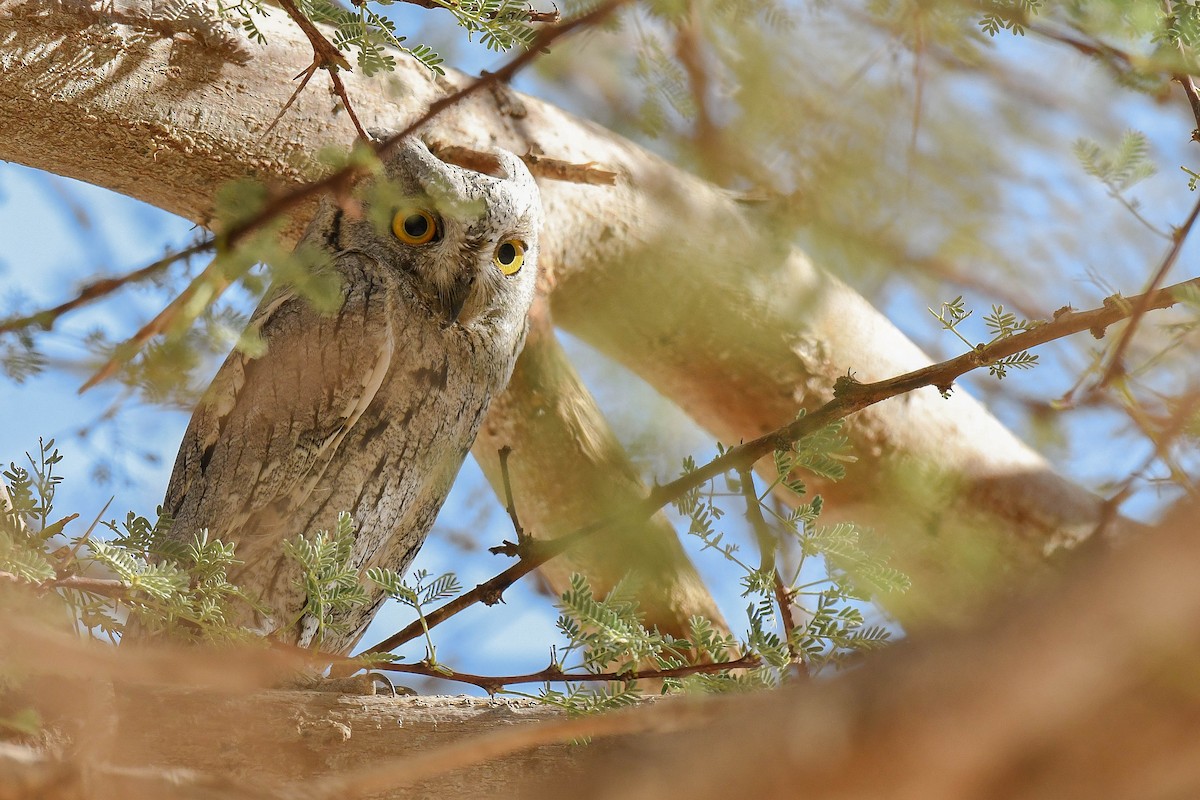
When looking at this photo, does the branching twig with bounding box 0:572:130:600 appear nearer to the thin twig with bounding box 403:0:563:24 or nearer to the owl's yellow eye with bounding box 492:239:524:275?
the thin twig with bounding box 403:0:563:24

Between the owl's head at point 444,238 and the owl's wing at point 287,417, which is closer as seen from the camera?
the owl's wing at point 287,417

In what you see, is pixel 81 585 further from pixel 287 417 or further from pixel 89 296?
pixel 287 417

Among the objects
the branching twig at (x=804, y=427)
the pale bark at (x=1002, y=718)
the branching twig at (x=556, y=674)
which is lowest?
the pale bark at (x=1002, y=718)

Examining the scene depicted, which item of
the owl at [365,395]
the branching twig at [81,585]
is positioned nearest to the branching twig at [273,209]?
the branching twig at [81,585]

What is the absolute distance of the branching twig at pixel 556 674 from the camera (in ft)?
4.82

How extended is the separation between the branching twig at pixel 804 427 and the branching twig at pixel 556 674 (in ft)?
0.33

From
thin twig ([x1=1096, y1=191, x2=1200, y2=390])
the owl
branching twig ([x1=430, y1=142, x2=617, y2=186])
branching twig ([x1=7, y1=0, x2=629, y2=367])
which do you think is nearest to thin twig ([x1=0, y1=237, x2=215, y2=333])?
branching twig ([x1=7, y1=0, x2=629, y2=367])

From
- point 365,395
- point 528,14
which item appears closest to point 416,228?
point 365,395

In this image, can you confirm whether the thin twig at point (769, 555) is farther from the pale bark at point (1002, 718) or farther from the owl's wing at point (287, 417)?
the pale bark at point (1002, 718)

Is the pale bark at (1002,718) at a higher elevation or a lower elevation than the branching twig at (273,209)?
lower

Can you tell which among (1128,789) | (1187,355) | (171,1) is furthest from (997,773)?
(171,1)

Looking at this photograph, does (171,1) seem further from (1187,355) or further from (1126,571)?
(1126,571)

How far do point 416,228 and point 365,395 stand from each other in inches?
16.5

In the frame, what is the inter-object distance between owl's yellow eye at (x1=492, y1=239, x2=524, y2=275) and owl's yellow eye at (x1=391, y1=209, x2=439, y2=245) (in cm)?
16
